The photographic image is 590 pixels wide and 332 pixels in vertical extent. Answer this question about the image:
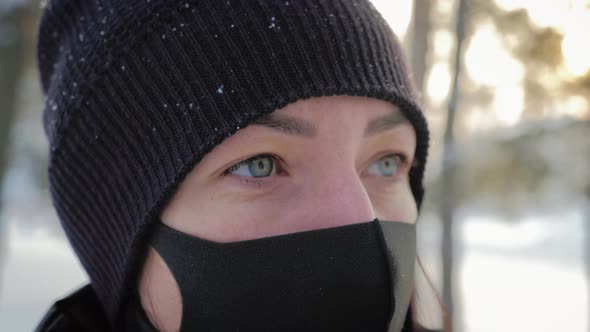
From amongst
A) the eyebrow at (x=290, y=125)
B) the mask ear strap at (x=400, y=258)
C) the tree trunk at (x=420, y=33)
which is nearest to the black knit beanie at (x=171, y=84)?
the eyebrow at (x=290, y=125)

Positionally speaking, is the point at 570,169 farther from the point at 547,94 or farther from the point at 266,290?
the point at 266,290

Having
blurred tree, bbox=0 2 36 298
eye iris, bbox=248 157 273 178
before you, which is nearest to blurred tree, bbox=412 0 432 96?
eye iris, bbox=248 157 273 178

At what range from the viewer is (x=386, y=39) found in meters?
1.47

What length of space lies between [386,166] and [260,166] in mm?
370

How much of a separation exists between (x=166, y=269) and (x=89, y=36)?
645 millimetres

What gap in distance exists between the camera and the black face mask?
1127 millimetres

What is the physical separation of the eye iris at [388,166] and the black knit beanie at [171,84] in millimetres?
120

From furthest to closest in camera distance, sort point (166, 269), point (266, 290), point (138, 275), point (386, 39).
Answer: point (386, 39) → point (138, 275) → point (166, 269) → point (266, 290)

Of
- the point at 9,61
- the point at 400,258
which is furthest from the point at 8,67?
the point at 400,258

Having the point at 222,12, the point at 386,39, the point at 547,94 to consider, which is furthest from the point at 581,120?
the point at 222,12

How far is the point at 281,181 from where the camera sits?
121 centimetres

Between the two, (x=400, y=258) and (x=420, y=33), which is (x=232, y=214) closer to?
(x=400, y=258)

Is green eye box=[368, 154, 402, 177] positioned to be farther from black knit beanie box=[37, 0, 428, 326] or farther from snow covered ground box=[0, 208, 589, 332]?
snow covered ground box=[0, 208, 589, 332]

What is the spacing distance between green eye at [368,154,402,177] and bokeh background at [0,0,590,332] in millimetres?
353
